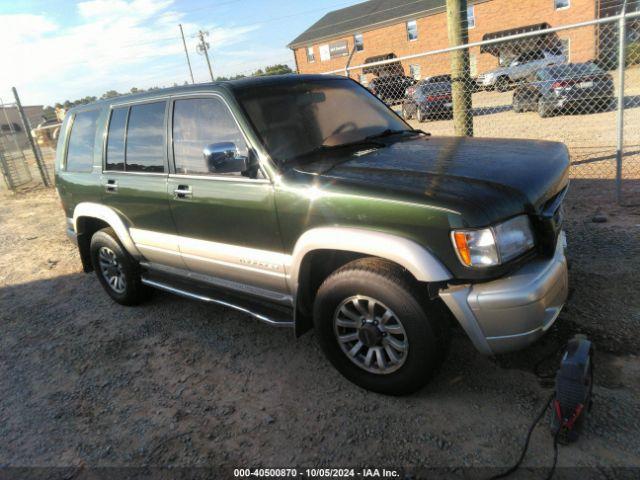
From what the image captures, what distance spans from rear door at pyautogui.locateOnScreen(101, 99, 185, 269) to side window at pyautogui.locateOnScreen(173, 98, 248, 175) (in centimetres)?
17

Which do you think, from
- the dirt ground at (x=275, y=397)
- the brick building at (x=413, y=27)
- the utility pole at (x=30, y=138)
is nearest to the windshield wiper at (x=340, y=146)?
the dirt ground at (x=275, y=397)

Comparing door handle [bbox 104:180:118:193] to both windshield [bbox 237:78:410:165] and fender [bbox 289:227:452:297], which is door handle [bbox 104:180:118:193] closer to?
windshield [bbox 237:78:410:165]

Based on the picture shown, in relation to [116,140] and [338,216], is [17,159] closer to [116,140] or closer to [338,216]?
[116,140]

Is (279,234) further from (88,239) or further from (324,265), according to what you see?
(88,239)

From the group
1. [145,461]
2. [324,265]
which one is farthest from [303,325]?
[145,461]

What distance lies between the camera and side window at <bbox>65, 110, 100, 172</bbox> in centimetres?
449

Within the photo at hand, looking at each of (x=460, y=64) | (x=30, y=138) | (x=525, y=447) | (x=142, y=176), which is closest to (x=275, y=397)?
(x=525, y=447)

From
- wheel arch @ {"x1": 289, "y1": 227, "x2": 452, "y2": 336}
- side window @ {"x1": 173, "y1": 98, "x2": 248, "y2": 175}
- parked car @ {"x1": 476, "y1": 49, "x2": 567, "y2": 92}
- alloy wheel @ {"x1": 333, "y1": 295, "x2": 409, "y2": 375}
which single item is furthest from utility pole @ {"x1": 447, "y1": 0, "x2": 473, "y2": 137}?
alloy wheel @ {"x1": 333, "y1": 295, "x2": 409, "y2": 375}

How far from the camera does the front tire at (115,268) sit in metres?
4.49

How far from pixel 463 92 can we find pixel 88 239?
18.3 ft

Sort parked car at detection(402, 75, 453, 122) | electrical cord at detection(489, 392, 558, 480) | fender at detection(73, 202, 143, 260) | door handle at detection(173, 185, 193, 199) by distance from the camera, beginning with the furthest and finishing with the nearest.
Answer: parked car at detection(402, 75, 453, 122) < fender at detection(73, 202, 143, 260) < door handle at detection(173, 185, 193, 199) < electrical cord at detection(489, 392, 558, 480)

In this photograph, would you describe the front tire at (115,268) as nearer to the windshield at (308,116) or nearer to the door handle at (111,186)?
the door handle at (111,186)

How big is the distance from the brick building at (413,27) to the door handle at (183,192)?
23259mm

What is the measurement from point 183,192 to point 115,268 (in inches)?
65.7
